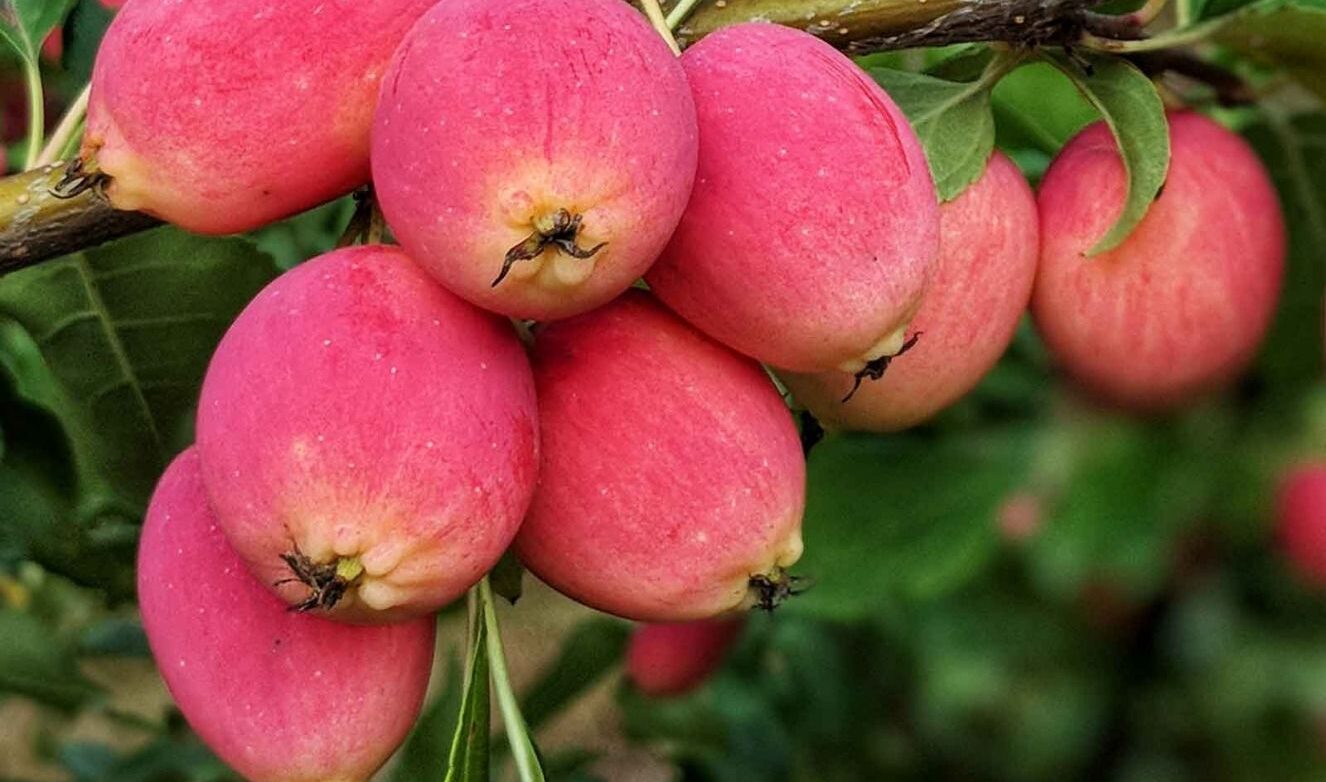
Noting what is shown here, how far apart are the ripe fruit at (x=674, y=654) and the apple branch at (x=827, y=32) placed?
27.6 inches

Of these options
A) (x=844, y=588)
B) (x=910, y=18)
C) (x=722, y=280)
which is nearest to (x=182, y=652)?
(x=722, y=280)

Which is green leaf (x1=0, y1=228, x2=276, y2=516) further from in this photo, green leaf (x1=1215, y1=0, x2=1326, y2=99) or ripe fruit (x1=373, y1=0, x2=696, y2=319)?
green leaf (x1=1215, y1=0, x2=1326, y2=99)

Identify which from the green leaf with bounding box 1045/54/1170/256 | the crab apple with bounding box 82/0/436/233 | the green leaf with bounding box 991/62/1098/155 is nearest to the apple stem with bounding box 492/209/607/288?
the crab apple with bounding box 82/0/436/233

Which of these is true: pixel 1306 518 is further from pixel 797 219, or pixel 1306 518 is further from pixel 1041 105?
pixel 797 219

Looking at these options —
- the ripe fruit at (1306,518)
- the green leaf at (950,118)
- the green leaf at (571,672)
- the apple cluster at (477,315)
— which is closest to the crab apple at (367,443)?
the apple cluster at (477,315)

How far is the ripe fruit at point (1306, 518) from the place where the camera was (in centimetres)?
202

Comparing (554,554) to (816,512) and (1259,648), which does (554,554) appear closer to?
(816,512)

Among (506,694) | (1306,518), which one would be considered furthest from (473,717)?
(1306,518)

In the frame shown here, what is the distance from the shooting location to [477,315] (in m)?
0.73

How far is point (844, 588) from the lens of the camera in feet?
4.91

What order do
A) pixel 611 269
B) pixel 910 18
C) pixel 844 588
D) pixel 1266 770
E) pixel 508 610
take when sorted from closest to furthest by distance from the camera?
pixel 611 269 → pixel 910 18 → pixel 844 588 → pixel 508 610 → pixel 1266 770

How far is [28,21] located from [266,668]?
508 millimetres

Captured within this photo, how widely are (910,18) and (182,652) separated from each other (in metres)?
0.49

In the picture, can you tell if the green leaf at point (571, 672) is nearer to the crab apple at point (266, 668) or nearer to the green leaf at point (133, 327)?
the green leaf at point (133, 327)
